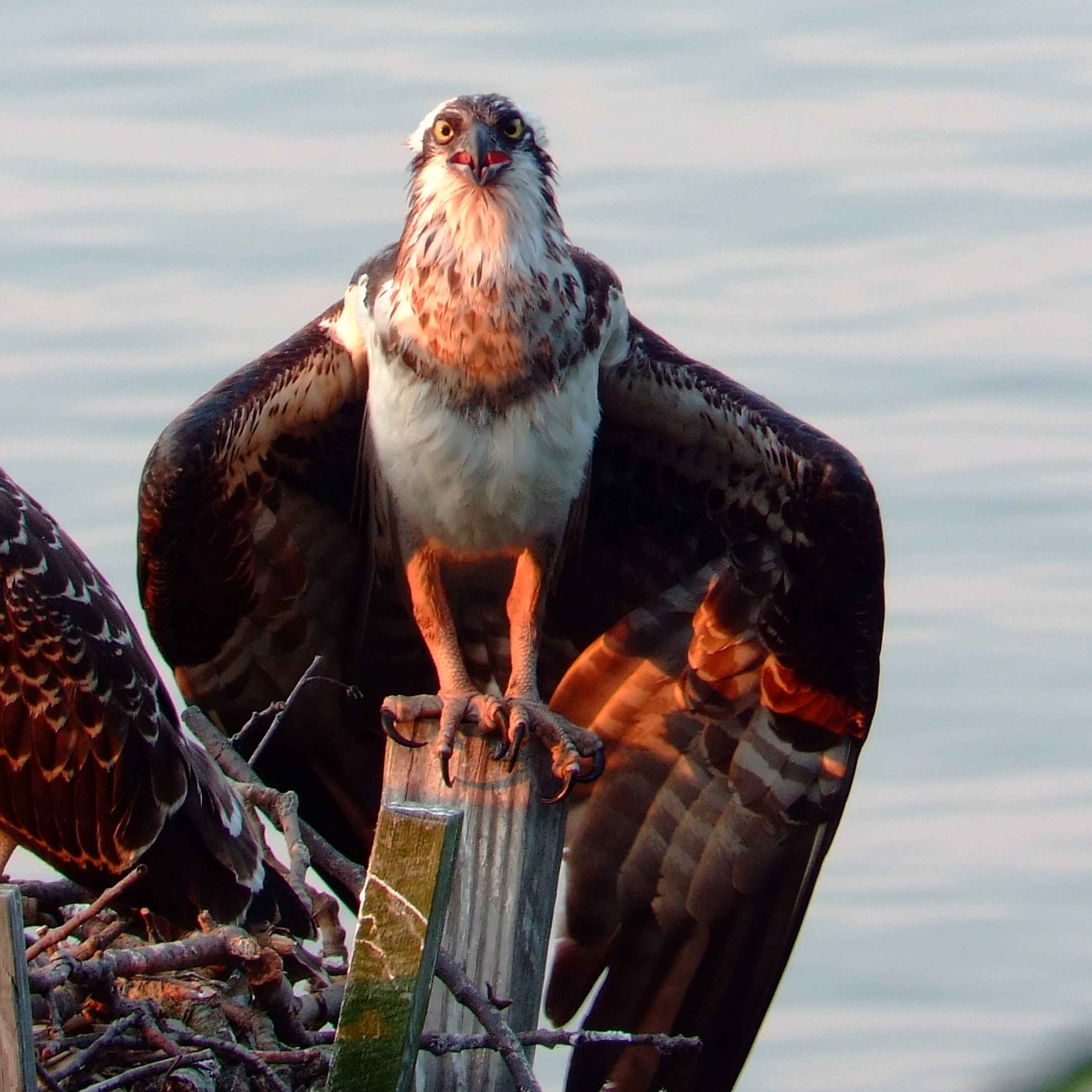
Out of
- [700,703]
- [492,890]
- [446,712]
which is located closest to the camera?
[492,890]

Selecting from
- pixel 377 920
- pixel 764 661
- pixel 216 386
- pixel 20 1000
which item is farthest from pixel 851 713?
pixel 20 1000

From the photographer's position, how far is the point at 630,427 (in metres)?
6.47

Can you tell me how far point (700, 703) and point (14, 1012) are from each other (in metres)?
3.39

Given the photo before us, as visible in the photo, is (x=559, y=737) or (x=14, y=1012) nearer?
(x=14, y=1012)

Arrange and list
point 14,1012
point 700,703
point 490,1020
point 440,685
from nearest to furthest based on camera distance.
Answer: point 14,1012 → point 490,1020 → point 440,685 → point 700,703

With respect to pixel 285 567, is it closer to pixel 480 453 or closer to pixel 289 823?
pixel 480 453

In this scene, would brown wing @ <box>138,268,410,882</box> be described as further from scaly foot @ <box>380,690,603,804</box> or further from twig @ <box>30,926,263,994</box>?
twig @ <box>30,926,263,994</box>

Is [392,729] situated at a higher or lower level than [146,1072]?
higher

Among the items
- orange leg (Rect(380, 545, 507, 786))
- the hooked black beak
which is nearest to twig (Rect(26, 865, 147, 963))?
orange leg (Rect(380, 545, 507, 786))

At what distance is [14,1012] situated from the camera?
3.64 meters

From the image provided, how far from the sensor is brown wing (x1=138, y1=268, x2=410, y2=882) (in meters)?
6.17

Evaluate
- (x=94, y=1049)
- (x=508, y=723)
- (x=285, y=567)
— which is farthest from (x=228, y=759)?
(x=285, y=567)

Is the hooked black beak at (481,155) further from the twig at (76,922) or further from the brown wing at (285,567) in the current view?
the twig at (76,922)

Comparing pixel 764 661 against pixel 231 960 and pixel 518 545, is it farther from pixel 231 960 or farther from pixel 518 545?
pixel 231 960
